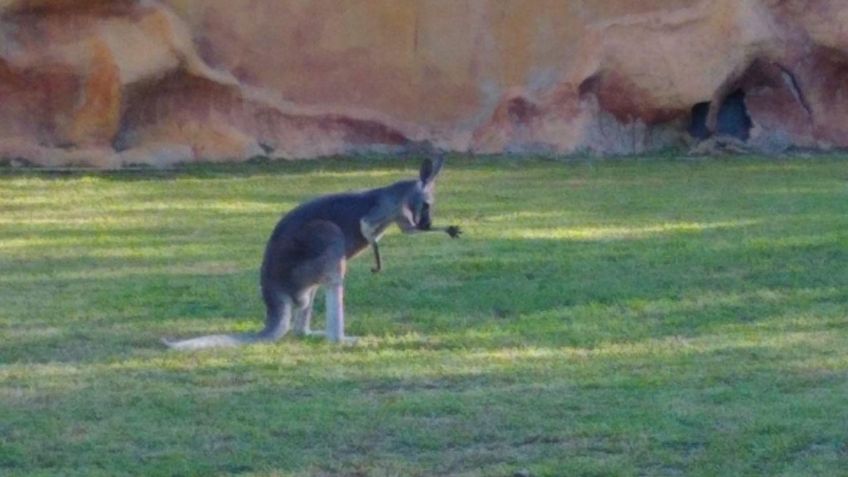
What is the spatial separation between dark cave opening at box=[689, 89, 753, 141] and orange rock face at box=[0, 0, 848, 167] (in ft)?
0.07

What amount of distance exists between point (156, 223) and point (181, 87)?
4342 millimetres

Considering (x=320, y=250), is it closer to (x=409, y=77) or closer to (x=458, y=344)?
(x=458, y=344)

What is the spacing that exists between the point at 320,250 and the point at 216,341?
0.62 metres

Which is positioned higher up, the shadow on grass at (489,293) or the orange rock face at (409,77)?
the orange rock face at (409,77)

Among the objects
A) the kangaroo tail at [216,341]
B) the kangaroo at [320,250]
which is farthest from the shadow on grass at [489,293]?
the kangaroo at [320,250]

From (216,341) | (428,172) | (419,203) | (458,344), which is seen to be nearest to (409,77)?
(428,172)

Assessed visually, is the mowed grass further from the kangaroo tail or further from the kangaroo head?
the kangaroo head

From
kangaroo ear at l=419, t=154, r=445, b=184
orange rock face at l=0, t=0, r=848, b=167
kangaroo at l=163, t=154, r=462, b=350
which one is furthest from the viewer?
orange rock face at l=0, t=0, r=848, b=167

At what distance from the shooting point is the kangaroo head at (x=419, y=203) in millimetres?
7871

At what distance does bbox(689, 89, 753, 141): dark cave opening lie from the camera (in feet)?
56.2

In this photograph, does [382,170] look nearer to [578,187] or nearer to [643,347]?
[578,187]

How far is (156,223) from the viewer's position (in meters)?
11.9

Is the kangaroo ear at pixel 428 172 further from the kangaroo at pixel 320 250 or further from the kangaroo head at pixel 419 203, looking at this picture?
the kangaroo at pixel 320 250

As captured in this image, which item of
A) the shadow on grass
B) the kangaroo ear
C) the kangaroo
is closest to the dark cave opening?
the shadow on grass
